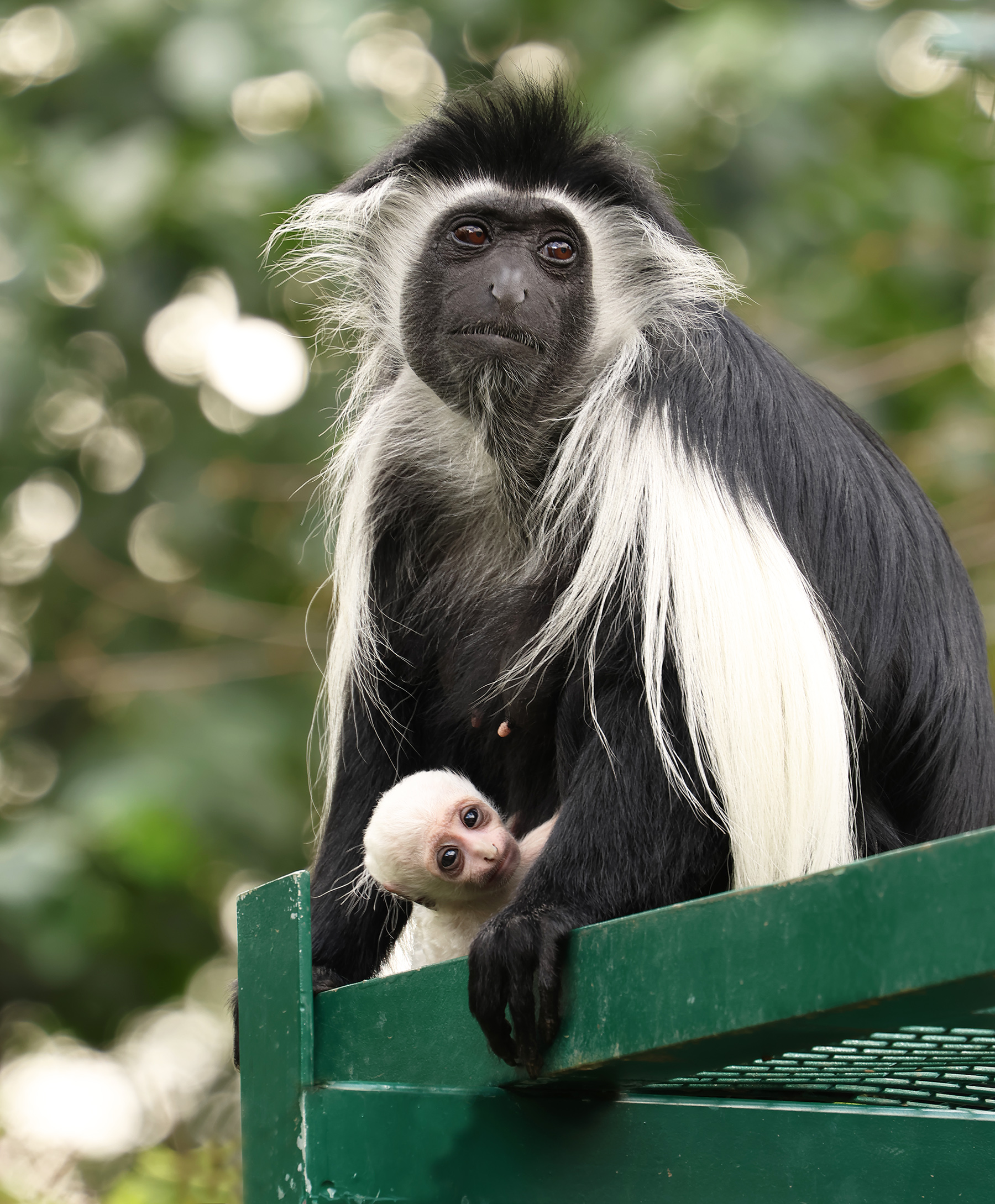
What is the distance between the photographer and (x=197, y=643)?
433 centimetres

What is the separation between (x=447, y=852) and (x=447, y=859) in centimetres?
1

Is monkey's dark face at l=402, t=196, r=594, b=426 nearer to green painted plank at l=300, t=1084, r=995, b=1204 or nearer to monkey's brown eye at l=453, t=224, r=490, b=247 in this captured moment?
monkey's brown eye at l=453, t=224, r=490, b=247

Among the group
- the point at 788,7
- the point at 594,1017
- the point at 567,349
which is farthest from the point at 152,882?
the point at 788,7

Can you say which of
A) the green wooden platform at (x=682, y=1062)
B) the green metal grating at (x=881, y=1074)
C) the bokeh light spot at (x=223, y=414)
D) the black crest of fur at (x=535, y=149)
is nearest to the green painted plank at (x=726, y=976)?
the green wooden platform at (x=682, y=1062)

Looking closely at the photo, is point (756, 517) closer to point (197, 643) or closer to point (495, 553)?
point (495, 553)

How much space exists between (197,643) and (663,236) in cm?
252

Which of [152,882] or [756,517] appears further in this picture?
[152,882]

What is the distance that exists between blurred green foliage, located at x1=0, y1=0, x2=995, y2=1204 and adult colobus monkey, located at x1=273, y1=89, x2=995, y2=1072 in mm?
479

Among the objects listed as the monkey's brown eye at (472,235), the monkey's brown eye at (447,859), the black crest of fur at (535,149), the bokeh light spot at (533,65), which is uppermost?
the bokeh light spot at (533,65)

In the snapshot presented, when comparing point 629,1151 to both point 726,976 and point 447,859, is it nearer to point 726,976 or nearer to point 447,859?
point 726,976

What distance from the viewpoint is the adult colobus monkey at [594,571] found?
5.56ft

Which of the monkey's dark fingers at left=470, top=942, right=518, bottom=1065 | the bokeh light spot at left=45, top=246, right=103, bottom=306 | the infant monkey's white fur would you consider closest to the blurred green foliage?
the bokeh light spot at left=45, top=246, right=103, bottom=306

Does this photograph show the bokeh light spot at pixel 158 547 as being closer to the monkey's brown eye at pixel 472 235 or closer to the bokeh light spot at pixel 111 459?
the bokeh light spot at pixel 111 459

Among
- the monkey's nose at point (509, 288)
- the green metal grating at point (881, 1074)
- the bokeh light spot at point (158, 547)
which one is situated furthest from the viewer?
the bokeh light spot at point (158, 547)
